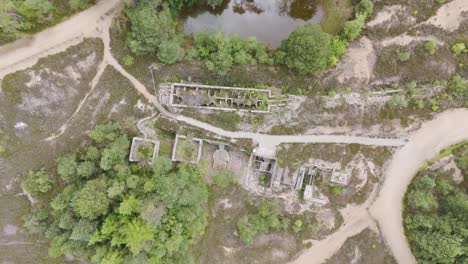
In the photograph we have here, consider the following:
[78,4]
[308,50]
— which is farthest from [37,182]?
[308,50]

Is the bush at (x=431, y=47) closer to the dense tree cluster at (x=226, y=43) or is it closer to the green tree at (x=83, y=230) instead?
the dense tree cluster at (x=226, y=43)

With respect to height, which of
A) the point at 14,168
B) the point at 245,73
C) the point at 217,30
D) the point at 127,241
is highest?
the point at 217,30

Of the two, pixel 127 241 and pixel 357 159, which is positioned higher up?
pixel 357 159

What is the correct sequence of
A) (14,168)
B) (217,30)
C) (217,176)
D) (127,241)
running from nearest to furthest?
(127,241) < (14,168) < (217,176) < (217,30)

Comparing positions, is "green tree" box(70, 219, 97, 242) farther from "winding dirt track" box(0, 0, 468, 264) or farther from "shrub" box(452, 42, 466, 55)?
"shrub" box(452, 42, 466, 55)

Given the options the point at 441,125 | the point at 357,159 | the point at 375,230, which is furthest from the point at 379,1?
the point at 375,230

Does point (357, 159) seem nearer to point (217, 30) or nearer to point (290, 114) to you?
point (290, 114)

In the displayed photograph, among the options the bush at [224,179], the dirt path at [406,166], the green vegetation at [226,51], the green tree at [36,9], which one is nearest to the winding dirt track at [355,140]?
the dirt path at [406,166]
